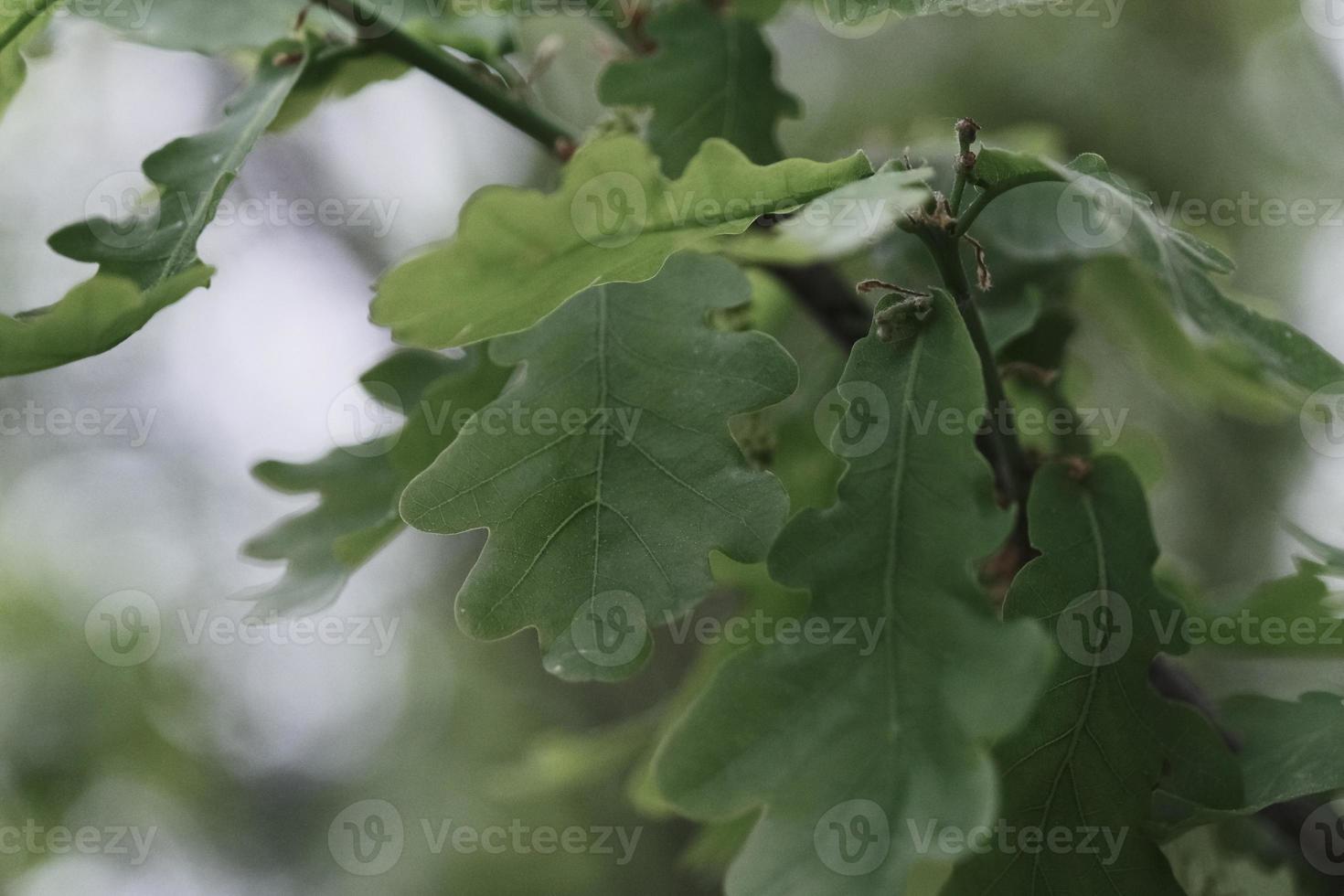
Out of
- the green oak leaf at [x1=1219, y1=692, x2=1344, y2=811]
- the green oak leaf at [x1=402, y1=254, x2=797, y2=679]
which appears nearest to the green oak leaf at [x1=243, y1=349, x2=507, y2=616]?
the green oak leaf at [x1=402, y1=254, x2=797, y2=679]

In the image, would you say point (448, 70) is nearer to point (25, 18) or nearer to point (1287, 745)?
point (25, 18)

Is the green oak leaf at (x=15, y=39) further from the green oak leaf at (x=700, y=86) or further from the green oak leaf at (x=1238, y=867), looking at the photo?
the green oak leaf at (x=1238, y=867)

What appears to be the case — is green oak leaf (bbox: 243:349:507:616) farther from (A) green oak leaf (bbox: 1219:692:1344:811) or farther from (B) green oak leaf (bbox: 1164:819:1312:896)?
(B) green oak leaf (bbox: 1164:819:1312:896)

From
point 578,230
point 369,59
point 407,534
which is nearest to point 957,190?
point 578,230

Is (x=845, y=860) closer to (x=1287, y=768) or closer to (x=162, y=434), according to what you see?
(x=1287, y=768)

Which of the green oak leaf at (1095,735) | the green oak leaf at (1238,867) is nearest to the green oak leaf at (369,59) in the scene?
the green oak leaf at (1095,735)

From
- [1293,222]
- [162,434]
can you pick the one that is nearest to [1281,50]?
[1293,222]
